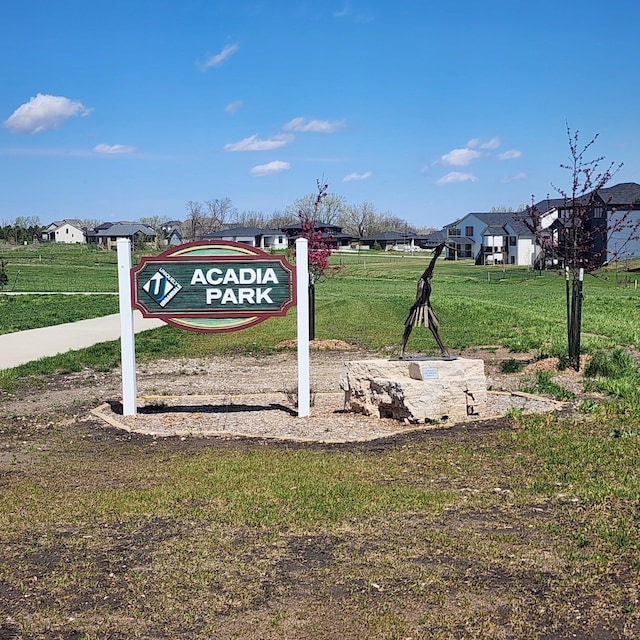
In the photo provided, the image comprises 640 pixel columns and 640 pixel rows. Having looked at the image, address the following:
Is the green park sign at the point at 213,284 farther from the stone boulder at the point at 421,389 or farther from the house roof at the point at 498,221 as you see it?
the house roof at the point at 498,221

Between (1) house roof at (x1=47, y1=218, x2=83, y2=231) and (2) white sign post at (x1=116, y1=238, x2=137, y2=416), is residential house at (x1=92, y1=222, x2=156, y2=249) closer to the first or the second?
(1) house roof at (x1=47, y1=218, x2=83, y2=231)

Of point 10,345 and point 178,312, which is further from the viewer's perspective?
point 10,345

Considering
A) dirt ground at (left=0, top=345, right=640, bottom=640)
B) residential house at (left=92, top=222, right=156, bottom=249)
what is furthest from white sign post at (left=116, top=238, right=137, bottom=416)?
residential house at (left=92, top=222, right=156, bottom=249)

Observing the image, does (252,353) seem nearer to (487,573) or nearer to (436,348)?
(436,348)

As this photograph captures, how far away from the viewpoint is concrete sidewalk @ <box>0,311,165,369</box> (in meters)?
16.0

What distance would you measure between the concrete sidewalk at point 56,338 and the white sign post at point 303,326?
663 centimetres

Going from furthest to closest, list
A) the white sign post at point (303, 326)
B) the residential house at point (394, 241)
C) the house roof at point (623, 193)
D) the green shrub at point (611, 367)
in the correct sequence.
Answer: the residential house at point (394, 241) < the house roof at point (623, 193) < the green shrub at point (611, 367) < the white sign post at point (303, 326)

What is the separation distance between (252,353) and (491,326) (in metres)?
6.64

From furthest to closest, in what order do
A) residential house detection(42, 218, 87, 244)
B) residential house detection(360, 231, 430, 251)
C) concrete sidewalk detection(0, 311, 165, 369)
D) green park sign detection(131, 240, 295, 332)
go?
residential house detection(42, 218, 87, 244), residential house detection(360, 231, 430, 251), concrete sidewalk detection(0, 311, 165, 369), green park sign detection(131, 240, 295, 332)

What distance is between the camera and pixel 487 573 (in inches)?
195

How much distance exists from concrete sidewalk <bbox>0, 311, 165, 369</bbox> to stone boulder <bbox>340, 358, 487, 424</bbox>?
7443mm

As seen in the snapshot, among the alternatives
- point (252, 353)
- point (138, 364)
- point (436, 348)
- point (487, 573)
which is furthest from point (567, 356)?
point (487, 573)

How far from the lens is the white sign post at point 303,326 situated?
9977mm

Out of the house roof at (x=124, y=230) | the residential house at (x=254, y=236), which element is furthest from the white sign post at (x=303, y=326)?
the house roof at (x=124, y=230)
